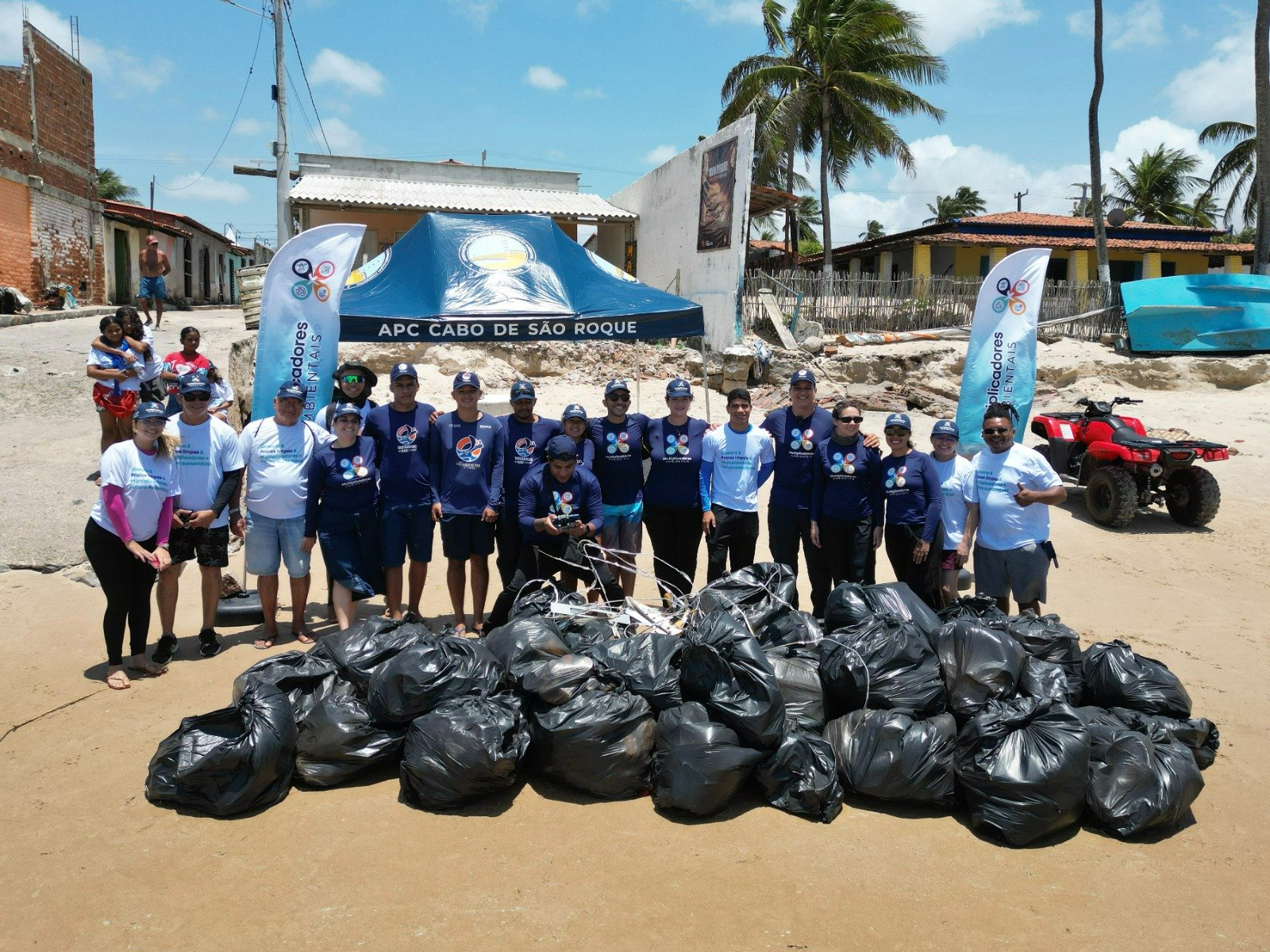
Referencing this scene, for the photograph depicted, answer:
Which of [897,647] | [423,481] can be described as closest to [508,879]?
[897,647]

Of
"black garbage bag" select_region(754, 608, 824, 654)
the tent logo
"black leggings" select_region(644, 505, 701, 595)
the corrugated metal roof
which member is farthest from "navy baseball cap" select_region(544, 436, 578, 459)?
the corrugated metal roof

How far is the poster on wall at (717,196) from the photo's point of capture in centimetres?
1611

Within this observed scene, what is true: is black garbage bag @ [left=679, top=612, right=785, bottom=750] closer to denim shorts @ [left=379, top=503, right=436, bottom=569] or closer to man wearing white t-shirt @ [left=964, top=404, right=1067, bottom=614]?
man wearing white t-shirt @ [left=964, top=404, right=1067, bottom=614]

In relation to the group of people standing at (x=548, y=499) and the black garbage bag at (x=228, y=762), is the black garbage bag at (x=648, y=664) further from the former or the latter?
the black garbage bag at (x=228, y=762)

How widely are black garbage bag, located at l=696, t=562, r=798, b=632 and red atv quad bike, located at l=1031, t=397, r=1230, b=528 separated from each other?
548 centimetres

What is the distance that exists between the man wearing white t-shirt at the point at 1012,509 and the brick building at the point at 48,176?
19.8 metres

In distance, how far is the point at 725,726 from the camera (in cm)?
379

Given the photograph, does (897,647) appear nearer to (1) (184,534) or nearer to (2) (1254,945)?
(2) (1254,945)

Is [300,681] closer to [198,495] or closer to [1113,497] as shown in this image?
[198,495]

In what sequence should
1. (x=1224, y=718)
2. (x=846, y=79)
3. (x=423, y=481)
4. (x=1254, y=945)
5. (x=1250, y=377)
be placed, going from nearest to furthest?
(x=1254, y=945) < (x=1224, y=718) < (x=423, y=481) < (x=1250, y=377) < (x=846, y=79)

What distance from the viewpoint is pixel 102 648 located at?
5523 millimetres

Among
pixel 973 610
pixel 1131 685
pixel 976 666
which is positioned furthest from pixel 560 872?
pixel 1131 685

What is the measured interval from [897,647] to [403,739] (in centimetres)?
227

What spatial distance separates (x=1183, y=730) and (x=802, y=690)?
5.62ft
